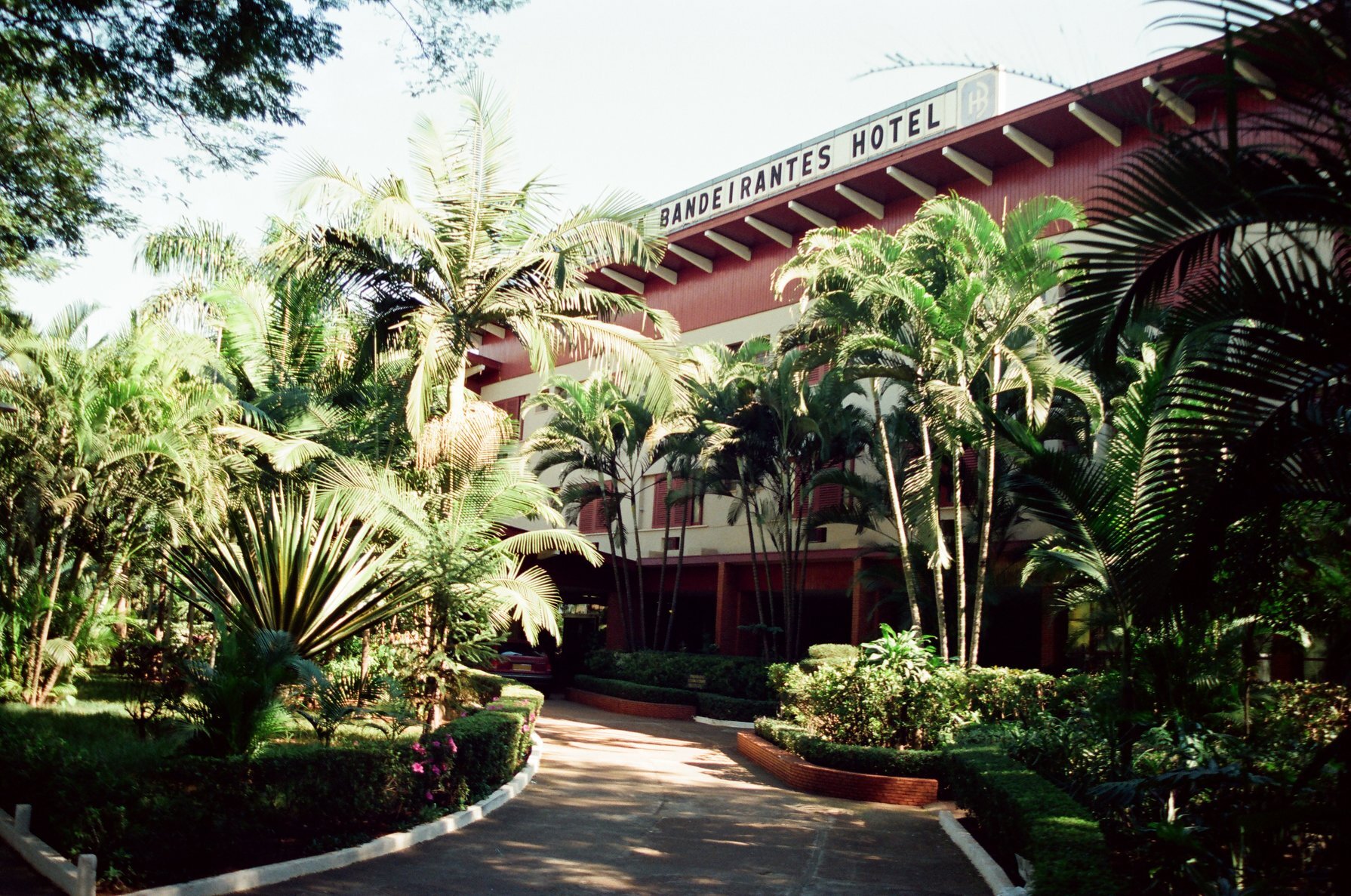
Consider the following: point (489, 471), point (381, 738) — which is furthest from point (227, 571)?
point (489, 471)

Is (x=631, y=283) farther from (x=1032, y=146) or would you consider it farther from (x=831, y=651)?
(x=831, y=651)

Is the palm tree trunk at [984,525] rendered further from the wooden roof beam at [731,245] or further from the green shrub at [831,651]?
the wooden roof beam at [731,245]

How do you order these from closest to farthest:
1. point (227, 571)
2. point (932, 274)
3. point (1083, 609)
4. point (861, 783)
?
point (227, 571) < point (861, 783) < point (932, 274) < point (1083, 609)

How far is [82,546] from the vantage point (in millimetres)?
15914

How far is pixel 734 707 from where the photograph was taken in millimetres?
23500

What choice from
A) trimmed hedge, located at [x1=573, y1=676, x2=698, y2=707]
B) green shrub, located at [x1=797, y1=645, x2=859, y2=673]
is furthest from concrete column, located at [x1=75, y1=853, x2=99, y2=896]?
trimmed hedge, located at [x1=573, y1=676, x2=698, y2=707]

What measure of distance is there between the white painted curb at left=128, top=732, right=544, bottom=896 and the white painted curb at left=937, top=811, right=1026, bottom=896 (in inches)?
176

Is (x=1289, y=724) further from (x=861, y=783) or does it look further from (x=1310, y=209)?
(x=1310, y=209)

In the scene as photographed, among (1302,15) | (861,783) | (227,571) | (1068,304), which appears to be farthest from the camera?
(861,783)

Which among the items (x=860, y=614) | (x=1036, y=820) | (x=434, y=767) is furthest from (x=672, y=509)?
(x=1036, y=820)

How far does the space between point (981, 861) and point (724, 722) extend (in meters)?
14.2

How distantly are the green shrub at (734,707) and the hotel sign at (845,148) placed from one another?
10989 mm

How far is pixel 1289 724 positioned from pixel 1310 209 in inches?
261

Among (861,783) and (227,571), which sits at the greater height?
(227,571)
